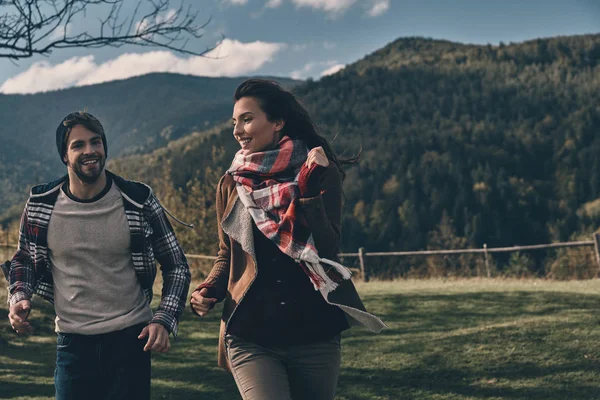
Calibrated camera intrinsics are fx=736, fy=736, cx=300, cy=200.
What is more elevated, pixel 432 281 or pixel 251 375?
pixel 251 375

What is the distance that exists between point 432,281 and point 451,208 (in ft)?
170

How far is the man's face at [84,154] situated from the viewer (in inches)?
109

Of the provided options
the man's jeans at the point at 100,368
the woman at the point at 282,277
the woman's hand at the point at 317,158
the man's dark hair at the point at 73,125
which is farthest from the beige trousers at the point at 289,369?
the man's dark hair at the point at 73,125

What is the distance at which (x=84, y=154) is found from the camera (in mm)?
2787

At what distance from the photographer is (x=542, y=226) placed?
236 ft

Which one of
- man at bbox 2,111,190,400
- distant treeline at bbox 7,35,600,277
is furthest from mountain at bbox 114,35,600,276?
man at bbox 2,111,190,400

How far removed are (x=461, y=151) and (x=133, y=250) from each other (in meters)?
84.0

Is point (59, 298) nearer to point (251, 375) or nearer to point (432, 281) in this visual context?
point (251, 375)

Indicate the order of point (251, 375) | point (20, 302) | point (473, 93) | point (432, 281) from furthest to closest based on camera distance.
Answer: point (473, 93), point (432, 281), point (20, 302), point (251, 375)

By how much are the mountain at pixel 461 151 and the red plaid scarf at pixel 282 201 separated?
60.4 feet

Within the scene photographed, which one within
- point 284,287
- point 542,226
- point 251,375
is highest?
point 284,287

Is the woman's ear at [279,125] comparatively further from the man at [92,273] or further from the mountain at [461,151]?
the mountain at [461,151]

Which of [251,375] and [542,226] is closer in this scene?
[251,375]

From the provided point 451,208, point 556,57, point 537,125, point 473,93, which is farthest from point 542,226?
point 556,57
